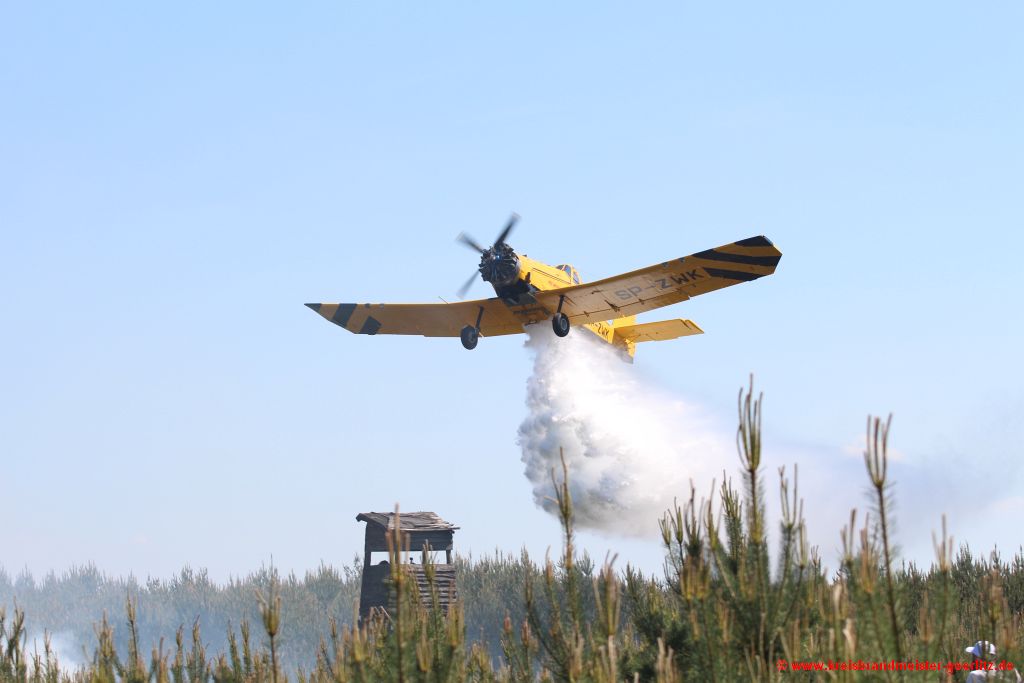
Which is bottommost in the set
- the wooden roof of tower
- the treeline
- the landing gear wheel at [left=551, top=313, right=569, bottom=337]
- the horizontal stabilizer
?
the treeline

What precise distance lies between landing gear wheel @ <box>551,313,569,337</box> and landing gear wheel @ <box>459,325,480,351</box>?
7.20 ft

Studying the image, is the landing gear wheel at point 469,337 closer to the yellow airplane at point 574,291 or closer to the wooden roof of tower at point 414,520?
the yellow airplane at point 574,291

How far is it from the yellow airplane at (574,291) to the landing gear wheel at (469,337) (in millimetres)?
26

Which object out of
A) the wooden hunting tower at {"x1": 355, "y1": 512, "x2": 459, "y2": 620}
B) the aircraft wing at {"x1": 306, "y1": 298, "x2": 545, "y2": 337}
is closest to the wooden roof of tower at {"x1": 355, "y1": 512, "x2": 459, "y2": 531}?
the wooden hunting tower at {"x1": 355, "y1": 512, "x2": 459, "y2": 620}

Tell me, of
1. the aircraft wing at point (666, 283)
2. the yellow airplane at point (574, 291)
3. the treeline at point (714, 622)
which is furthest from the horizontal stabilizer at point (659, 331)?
the treeline at point (714, 622)

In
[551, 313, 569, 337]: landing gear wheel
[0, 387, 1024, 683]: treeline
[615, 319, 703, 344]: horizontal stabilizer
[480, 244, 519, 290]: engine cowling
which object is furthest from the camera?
[615, 319, 703, 344]: horizontal stabilizer

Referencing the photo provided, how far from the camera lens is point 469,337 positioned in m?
30.2

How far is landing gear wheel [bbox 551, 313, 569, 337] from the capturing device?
95.5ft

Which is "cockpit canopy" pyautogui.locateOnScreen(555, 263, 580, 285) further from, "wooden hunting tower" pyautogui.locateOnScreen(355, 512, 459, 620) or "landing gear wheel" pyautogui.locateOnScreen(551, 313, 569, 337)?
"wooden hunting tower" pyautogui.locateOnScreen(355, 512, 459, 620)

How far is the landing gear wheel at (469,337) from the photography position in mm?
30203

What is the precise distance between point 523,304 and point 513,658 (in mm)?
17744

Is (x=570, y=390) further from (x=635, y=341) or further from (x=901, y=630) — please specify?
(x=901, y=630)

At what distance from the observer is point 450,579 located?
1345 inches

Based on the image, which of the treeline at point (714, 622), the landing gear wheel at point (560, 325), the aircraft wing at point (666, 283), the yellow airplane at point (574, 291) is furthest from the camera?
the landing gear wheel at point (560, 325)
